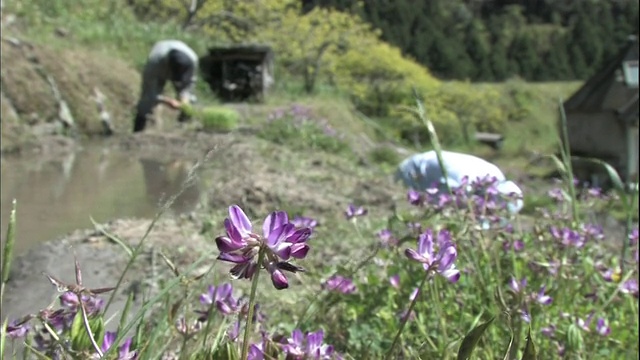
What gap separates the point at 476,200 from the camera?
2123 millimetres

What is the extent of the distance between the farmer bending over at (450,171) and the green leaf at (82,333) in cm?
137

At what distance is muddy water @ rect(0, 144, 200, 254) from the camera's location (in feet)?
11.9

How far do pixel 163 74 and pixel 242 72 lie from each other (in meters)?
4.77

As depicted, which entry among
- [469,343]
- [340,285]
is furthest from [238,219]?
[340,285]

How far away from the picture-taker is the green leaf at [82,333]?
41.9 inches

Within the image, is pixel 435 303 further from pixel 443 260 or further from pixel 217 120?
pixel 217 120

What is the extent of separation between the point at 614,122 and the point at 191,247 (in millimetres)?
15151

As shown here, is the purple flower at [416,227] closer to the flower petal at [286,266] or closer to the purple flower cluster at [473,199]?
the purple flower cluster at [473,199]

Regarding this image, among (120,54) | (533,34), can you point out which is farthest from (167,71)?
(533,34)

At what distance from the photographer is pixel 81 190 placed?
4781mm

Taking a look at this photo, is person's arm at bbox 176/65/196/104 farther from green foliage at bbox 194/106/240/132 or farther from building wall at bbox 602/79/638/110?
building wall at bbox 602/79/638/110

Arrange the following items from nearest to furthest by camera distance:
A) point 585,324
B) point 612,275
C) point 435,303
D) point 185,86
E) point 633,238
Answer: point 435,303 < point 585,324 < point 612,275 < point 633,238 < point 185,86

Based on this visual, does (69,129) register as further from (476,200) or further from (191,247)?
(476,200)

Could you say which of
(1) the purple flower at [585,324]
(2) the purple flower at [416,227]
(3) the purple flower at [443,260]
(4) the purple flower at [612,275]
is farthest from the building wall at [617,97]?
(3) the purple flower at [443,260]
